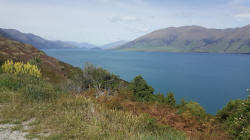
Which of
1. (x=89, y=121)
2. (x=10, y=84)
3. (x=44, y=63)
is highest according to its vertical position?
(x=10, y=84)

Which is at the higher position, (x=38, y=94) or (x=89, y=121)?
(x=38, y=94)

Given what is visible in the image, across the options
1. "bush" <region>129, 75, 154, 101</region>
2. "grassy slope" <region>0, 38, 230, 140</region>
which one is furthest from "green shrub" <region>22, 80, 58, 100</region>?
"bush" <region>129, 75, 154, 101</region>

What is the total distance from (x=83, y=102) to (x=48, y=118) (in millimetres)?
1476

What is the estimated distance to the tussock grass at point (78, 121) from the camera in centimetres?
492

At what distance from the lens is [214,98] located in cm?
5138

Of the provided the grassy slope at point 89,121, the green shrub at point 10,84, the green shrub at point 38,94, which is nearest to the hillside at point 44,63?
the green shrub at point 10,84

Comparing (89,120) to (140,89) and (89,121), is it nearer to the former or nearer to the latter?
(89,121)

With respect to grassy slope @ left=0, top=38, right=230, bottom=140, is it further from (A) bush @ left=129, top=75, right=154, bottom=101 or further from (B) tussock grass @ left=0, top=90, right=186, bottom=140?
(A) bush @ left=129, top=75, right=154, bottom=101

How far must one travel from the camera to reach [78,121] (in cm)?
567

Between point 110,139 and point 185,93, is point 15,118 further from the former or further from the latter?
point 185,93

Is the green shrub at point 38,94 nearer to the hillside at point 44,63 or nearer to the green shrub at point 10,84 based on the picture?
the green shrub at point 10,84

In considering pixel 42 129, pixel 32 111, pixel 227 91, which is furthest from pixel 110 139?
pixel 227 91

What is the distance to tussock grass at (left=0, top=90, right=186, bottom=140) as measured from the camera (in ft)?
16.1

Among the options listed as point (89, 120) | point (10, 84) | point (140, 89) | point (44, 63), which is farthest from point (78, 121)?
point (44, 63)
